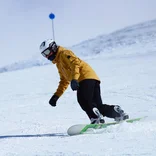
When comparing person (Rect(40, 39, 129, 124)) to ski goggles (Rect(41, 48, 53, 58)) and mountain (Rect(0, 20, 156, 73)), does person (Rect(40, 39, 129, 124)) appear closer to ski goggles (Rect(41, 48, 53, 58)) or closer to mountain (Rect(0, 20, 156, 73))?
ski goggles (Rect(41, 48, 53, 58))

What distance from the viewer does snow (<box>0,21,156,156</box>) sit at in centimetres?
379

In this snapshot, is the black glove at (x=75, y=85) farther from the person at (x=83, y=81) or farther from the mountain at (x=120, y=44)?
the mountain at (x=120, y=44)

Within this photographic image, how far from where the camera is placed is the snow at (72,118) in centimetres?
379

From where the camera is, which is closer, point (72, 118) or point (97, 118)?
point (97, 118)

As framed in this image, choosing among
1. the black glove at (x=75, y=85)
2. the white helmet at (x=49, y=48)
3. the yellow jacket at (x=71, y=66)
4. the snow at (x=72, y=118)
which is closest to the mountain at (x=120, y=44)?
the snow at (x=72, y=118)

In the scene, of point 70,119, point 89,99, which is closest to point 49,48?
point 89,99

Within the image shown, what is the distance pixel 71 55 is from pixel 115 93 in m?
5.20

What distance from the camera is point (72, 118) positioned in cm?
A: 721

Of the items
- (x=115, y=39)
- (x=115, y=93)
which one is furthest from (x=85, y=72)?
(x=115, y=39)

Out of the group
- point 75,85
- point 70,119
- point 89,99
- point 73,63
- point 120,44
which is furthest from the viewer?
point 120,44

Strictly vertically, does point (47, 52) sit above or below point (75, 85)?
above

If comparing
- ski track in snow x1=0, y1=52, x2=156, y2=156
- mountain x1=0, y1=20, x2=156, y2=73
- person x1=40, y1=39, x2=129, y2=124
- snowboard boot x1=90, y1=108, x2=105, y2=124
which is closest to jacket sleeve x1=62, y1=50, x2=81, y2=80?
person x1=40, y1=39, x2=129, y2=124

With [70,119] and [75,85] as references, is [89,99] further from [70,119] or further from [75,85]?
[70,119]

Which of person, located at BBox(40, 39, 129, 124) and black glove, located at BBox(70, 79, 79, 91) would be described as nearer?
black glove, located at BBox(70, 79, 79, 91)
